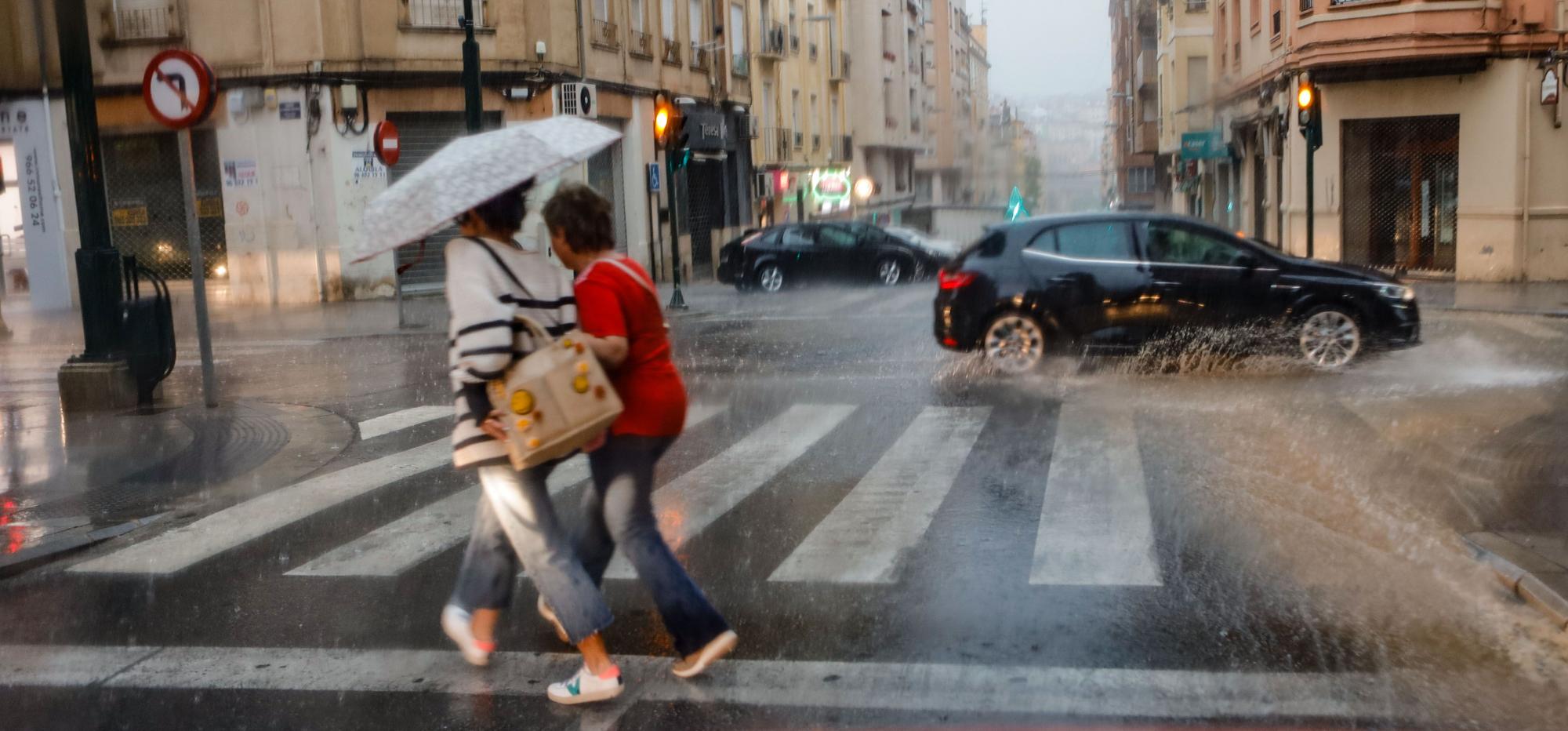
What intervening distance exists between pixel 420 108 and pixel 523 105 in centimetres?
187

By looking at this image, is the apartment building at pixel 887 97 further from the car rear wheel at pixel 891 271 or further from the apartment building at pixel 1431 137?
A: the apartment building at pixel 1431 137

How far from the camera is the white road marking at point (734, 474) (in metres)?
6.96

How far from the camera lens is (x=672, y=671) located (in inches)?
187

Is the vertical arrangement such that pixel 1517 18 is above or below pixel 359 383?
above

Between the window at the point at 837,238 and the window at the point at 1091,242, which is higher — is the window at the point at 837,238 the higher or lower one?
the lower one

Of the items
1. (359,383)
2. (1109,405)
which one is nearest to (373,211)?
(1109,405)

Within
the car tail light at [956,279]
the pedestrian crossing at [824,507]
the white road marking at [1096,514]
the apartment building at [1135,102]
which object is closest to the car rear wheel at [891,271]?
the car tail light at [956,279]

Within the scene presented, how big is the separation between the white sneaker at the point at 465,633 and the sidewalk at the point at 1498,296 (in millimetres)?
15246

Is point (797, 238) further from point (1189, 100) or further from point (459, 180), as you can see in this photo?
point (459, 180)

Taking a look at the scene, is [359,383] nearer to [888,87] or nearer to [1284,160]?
[1284,160]

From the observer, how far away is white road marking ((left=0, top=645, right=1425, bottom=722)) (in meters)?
4.34

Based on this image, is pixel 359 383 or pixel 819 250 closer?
pixel 359 383

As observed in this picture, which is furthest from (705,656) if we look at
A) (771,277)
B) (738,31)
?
(738,31)

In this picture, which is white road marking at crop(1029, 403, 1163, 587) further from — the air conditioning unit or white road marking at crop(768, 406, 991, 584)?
the air conditioning unit
